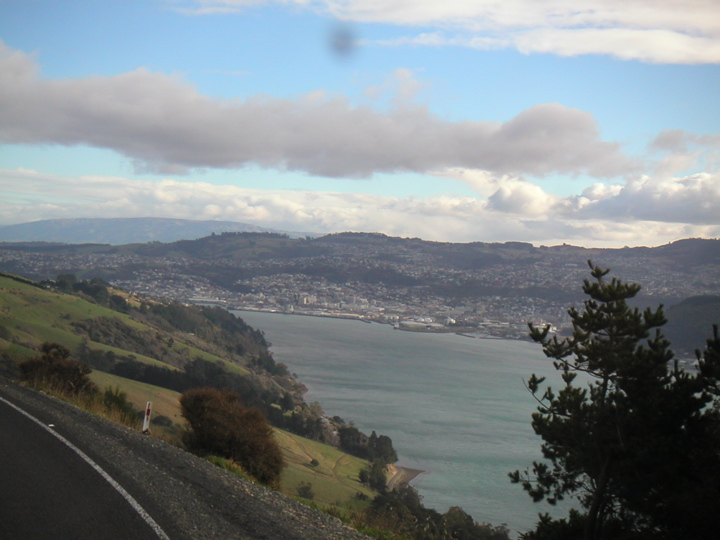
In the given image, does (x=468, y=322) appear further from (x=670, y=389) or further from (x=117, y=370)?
(x=670, y=389)

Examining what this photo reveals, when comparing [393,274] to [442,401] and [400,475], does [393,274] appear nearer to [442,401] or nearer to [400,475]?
[442,401]

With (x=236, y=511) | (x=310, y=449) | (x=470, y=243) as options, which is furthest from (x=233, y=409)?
(x=470, y=243)

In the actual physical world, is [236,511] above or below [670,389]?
below

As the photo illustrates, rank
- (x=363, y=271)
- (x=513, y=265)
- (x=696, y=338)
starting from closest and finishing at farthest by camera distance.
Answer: (x=696, y=338) → (x=513, y=265) → (x=363, y=271)

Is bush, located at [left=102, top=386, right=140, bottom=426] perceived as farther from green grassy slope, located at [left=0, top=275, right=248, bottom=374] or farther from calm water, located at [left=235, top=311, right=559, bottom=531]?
green grassy slope, located at [left=0, top=275, right=248, bottom=374]

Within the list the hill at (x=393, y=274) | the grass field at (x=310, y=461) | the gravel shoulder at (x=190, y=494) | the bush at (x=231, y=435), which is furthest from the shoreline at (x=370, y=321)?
the gravel shoulder at (x=190, y=494)
